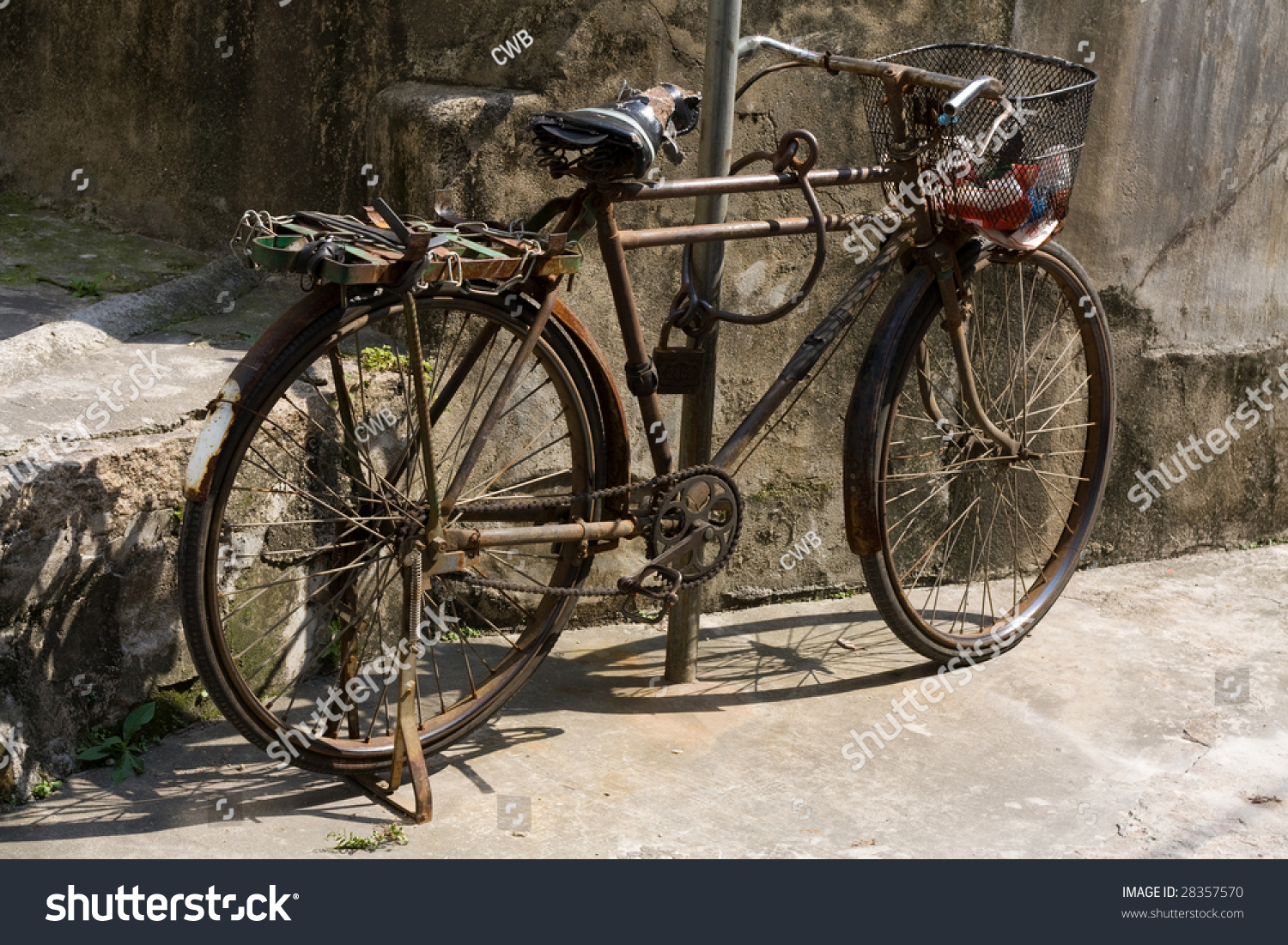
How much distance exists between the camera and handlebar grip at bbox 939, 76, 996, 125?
3.10 m

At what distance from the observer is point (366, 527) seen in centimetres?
298

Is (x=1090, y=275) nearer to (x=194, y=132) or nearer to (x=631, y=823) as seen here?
(x=631, y=823)

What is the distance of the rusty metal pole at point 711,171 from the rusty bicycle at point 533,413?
0.09 metres

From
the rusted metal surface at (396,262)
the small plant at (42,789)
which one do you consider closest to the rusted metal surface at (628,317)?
the rusted metal surface at (396,262)

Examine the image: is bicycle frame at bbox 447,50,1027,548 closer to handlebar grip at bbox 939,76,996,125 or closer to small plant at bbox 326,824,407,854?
handlebar grip at bbox 939,76,996,125

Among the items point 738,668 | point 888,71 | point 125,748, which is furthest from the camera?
point 738,668

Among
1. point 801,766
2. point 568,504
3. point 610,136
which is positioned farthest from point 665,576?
point 610,136

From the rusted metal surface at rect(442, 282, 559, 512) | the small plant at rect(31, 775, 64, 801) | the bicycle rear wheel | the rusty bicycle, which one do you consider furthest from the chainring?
the small plant at rect(31, 775, 64, 801)

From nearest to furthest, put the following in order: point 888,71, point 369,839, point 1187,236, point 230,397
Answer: point 230,397, point 369,839, point 888,71, point 1187,236

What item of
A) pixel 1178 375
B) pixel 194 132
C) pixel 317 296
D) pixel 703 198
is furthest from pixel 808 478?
pixel 194 132

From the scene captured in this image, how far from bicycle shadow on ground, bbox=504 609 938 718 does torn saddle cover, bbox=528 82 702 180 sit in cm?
143

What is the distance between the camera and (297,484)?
3385 millimetres

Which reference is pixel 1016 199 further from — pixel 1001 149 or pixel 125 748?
pixel 125 748

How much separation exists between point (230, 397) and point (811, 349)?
1.49m
